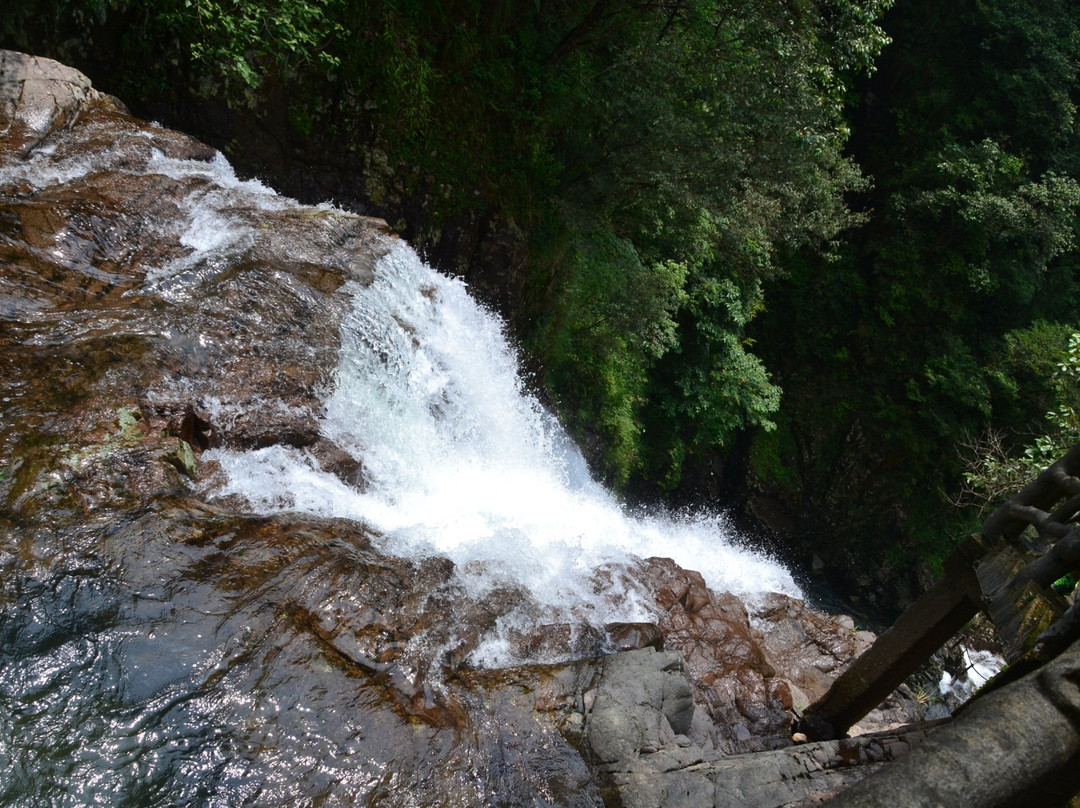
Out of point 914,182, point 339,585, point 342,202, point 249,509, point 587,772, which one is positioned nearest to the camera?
point 587,772

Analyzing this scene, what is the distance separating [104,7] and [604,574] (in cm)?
743

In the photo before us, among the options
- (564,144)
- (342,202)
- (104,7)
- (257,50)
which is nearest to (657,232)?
(564,144)

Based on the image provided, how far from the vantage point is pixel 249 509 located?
5.07m

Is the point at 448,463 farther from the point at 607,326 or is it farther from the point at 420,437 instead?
the point at 607,326

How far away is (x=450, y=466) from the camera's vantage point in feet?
24.5

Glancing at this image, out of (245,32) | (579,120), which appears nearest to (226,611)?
(245,32)

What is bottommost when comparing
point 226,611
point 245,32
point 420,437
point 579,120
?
point 420,437

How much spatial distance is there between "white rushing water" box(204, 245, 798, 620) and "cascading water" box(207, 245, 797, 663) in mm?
15

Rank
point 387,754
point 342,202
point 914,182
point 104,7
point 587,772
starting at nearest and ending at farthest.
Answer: point 387,754
point 587,772
point 104,7
point 342,202
point 914,182

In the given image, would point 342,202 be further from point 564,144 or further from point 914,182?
point 914,182

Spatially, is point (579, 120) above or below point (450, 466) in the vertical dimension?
above

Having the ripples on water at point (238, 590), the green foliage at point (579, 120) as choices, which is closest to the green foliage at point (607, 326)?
the green foliage at point (579, 120)

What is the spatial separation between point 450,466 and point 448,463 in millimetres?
38

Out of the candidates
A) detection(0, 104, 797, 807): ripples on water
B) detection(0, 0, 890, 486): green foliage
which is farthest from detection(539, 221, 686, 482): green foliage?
detection(0, 104, 797, 807): ripples on water
